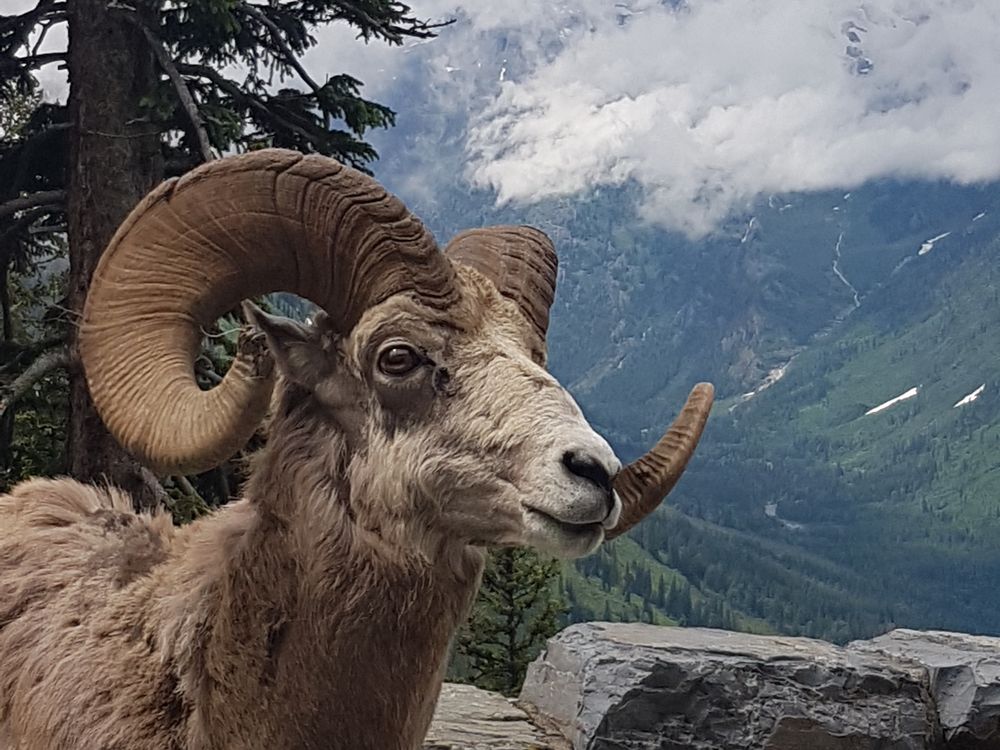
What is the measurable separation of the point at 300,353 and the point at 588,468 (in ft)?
4.00

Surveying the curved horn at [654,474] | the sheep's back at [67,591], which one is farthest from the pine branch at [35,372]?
the curved horn at [654,474]

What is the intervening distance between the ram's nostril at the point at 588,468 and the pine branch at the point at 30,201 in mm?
7941

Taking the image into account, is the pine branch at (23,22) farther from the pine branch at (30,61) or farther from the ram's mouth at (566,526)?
the ram's mouth at (566,526)

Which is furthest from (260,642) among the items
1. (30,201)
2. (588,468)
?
(30,201)

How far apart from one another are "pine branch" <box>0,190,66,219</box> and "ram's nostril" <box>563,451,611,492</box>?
7941 millimetres

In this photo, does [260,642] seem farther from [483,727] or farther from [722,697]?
[722,697]

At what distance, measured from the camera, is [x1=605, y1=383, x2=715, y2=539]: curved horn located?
4.23 meters

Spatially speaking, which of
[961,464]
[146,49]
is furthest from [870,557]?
[146,49]

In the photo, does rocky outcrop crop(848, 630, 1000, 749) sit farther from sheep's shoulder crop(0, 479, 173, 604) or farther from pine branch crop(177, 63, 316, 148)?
pine branch crop(177, 63, 316, 148)

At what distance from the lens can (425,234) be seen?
392 cm

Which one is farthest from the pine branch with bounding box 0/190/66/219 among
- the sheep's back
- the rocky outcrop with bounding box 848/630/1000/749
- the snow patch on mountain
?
the snow patch on mountain

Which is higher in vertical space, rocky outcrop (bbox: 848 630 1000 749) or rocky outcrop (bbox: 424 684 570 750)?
rocky outcrop (bbox: 848 630 1000 749)

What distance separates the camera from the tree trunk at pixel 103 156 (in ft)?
31.5

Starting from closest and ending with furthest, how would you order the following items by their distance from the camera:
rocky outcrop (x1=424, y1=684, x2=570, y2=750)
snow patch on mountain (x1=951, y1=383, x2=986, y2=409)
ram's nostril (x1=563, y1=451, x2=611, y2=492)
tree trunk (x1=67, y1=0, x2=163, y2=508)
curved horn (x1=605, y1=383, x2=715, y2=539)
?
ram's nostril (x1=563, y1=451, x2=611, y2=492) → curved horn (x1=605, y1=383, x2=715, y2=539) → rocky outcrop (x1=424, y1=684, x2=570, y2=750) → tree trunk (x1=67, y1=0, x2=163, y2=508) → snow patch on mountain (x1=951, y1=383, x2=986, y2=409)
